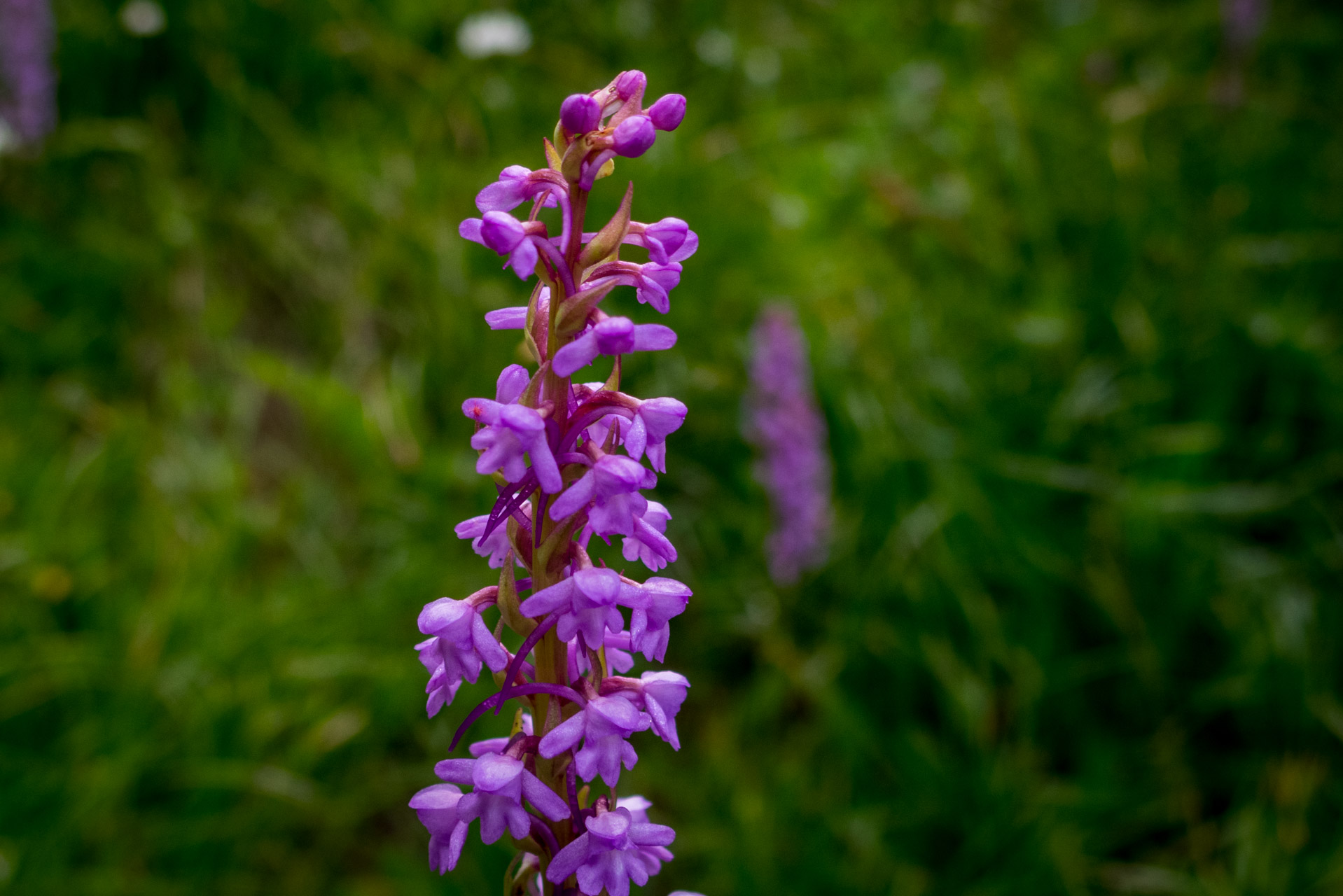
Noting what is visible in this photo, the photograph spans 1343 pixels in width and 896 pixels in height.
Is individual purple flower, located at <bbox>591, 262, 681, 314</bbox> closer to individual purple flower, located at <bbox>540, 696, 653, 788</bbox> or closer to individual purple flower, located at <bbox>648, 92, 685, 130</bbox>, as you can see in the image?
individual purple flower, located at <bbox>648, 92, 685, 130</bbox>

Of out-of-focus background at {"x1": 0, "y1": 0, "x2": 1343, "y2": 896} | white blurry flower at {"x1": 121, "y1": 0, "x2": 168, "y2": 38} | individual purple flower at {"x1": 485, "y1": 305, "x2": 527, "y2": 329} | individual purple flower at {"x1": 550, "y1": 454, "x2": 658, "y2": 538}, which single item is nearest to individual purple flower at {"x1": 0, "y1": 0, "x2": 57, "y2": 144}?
out-of-focus background at {"x1": 0, "y1": 0, "x2": 1343, "y2": 896}

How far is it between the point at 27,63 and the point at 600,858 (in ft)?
14.1

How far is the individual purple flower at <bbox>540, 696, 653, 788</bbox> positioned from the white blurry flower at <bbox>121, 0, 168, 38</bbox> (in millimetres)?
4381

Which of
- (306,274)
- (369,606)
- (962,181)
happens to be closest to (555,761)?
(369,606)

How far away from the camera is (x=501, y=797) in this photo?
74cm

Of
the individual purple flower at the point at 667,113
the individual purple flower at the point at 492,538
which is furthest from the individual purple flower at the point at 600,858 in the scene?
the individual purple flower at the point at 667,113

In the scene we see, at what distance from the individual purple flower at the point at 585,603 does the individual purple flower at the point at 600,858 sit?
0.15m

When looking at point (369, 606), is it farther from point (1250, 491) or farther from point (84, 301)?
point (1250, 491)

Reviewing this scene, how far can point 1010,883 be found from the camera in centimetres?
218

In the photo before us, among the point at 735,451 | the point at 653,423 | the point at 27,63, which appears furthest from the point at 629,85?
the point at 27,63

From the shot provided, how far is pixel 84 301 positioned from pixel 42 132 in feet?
2.80

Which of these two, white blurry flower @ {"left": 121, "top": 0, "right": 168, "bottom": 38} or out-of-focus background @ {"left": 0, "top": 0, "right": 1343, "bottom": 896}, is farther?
white blurry flower @ {"left": 121, "top": 0, "right": 168, "bottom": 38}

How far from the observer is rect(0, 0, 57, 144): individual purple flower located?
12.0ft

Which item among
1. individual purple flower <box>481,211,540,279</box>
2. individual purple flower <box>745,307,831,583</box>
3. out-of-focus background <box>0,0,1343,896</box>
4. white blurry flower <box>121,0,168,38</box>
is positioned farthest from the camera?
white blurry flower <box>121,0,168,38</box>
